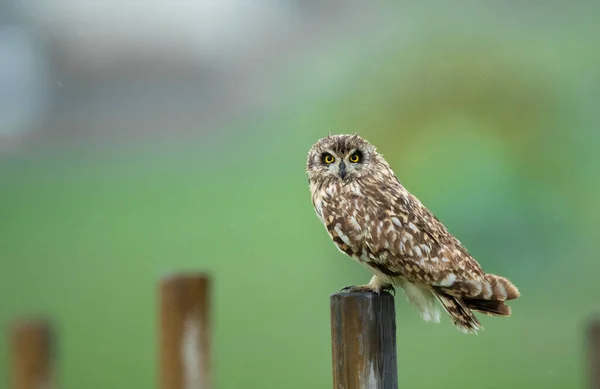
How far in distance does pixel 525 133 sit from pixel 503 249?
2267mm

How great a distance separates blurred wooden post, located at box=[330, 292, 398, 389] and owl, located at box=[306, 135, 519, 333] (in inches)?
18.2

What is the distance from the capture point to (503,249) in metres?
11.2

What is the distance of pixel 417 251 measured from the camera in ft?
8.55

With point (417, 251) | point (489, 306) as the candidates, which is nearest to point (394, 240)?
point (417, 251)

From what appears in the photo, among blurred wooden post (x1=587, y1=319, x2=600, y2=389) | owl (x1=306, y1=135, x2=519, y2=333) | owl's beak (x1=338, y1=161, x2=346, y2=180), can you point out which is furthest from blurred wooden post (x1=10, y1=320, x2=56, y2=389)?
blurred wooden post (x1=587, y1=319, x2=600, y2=389)

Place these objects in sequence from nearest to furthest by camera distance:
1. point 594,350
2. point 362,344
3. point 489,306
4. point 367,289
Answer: point 362,344
point 594,350
point 489,306
point 367,289

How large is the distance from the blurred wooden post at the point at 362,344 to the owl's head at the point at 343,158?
2.97 ft

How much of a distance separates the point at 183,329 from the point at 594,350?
5.01 feet

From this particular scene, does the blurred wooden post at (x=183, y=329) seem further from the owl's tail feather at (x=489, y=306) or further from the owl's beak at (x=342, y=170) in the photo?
the owl's tail feather at (x=489, y=306)

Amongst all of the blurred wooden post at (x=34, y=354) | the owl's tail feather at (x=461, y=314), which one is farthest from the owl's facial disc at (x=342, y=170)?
the blurred wooden post at (x=34, y=354)

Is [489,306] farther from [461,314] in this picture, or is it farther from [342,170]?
[342,170]

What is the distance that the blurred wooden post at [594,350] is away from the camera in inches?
93.7

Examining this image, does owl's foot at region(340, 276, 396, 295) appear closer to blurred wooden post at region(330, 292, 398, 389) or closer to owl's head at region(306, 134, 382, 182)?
owl's head at region(306, 134, 382, 182)

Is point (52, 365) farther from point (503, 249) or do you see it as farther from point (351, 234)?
point (503, 249)
